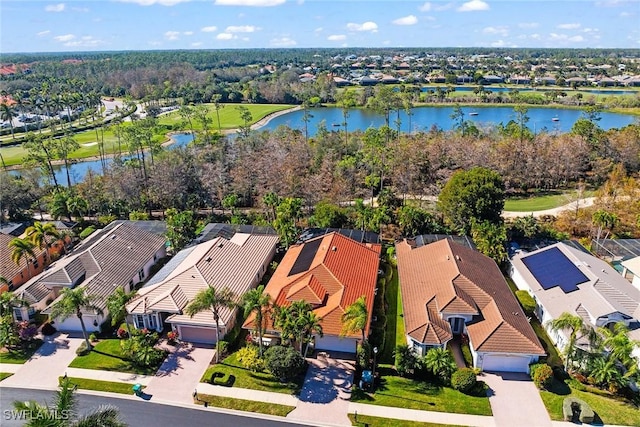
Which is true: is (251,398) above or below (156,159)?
below

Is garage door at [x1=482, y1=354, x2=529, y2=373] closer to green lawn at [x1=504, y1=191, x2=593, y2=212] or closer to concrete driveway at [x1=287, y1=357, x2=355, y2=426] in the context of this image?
concrete driveway at [x1=287, y1=357, x2=355, y2=426]

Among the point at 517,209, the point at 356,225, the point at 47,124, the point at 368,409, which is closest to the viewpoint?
the point at 368,409

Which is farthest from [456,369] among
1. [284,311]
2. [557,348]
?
[284,311]

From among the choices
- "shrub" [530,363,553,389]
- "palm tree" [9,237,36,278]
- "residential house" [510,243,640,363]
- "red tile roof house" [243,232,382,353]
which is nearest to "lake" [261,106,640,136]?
"red tile roof house" [243,232,382,353]

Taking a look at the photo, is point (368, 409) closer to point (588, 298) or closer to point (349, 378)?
point (349, 378)

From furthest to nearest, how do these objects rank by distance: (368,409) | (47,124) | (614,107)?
1. (614,107)
2. (47,124)
3. (368,409)

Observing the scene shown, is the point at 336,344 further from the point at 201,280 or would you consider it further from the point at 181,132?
the point at 181,132
